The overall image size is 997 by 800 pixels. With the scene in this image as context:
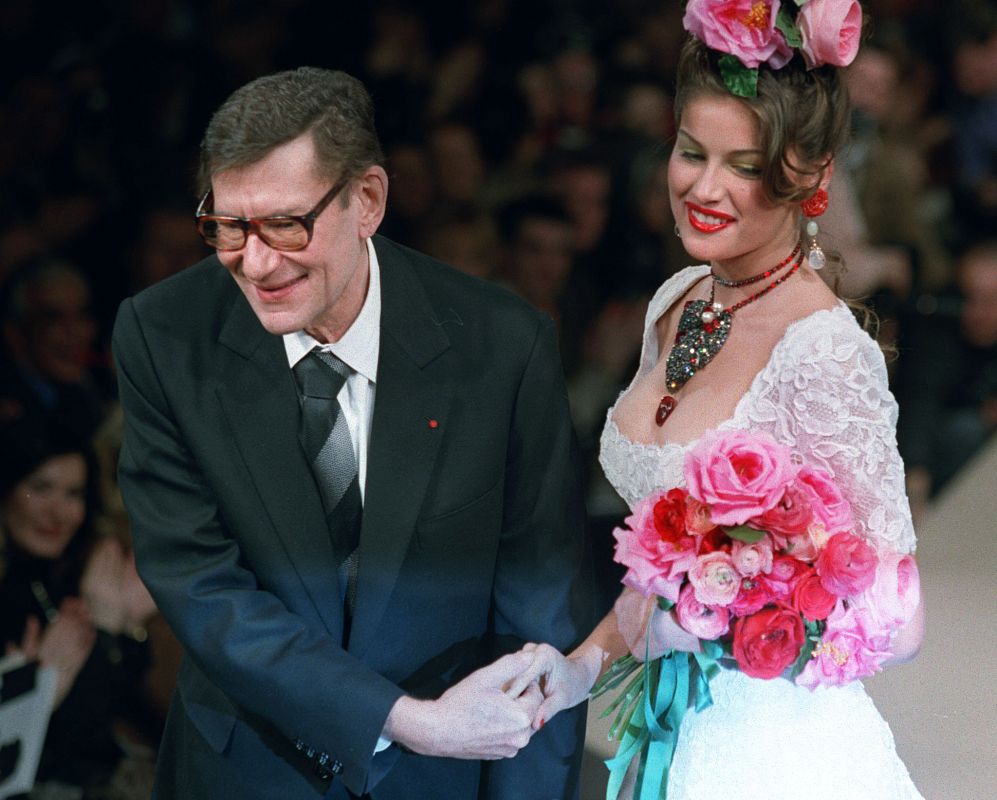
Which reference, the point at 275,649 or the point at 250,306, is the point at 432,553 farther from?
the point at 250,306

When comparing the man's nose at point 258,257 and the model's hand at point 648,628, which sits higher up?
the man's nose at point 258,257

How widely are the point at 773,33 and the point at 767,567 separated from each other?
721 mm

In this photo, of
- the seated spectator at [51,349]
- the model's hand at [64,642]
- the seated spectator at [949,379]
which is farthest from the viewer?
the seated spectator at [949,379]

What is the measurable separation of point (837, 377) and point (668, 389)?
0.32 meters

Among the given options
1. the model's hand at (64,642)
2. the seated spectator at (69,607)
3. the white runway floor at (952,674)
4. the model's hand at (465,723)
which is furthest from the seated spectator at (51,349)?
the model's hand at (465,723)

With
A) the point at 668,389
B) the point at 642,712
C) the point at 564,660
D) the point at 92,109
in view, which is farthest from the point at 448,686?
the point at 92,109

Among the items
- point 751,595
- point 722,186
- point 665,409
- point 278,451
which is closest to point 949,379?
point 665,409

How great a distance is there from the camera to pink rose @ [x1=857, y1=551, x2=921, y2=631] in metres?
2.04

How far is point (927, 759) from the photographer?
3389 mm

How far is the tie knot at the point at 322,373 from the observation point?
2055mm

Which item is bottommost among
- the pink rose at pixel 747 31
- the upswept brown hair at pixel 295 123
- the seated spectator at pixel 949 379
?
the seated spectator at pixel 949 379

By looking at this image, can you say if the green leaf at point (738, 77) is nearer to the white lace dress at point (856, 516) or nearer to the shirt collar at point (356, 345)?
the white lace dress at point (856, 516)

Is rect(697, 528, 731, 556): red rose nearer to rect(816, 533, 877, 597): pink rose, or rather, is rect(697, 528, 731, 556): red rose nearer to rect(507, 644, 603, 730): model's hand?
rect(816, 533, 877, 597): pink rose

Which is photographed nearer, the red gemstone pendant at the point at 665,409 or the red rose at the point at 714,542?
the red rose at the point at 714,542
